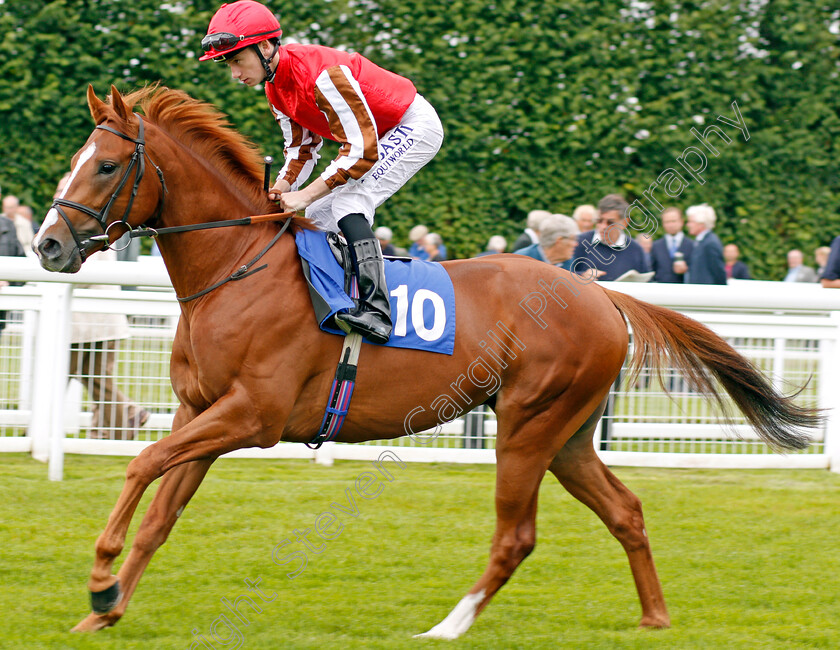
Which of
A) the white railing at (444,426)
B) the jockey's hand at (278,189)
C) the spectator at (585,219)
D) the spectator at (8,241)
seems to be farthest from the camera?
the spectator at (585,219)

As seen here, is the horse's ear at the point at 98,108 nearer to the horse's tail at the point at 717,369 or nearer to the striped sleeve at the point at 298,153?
the striped sleeve at the point at 298,153

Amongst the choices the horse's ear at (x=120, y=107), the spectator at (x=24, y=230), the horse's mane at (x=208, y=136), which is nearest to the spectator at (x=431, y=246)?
the spectator at (x=24, y=230)

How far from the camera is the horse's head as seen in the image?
314 cm

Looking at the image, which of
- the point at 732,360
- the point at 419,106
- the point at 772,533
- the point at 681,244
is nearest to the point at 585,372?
the point at 732,360

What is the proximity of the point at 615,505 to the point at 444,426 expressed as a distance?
80.3 inches

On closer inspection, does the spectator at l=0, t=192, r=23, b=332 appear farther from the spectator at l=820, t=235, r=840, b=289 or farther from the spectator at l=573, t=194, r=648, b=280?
the spectator at l=820, t=235, r=840, b=289

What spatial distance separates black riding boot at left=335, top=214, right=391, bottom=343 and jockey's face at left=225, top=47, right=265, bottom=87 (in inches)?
25.7

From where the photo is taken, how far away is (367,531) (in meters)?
4.67

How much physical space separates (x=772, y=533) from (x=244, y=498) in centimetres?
261

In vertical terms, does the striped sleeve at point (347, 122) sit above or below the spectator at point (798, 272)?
above

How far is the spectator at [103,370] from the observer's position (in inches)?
211

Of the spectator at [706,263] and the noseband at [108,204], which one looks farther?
the spectator at [706,263]

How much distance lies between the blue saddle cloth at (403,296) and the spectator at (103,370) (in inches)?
88.1

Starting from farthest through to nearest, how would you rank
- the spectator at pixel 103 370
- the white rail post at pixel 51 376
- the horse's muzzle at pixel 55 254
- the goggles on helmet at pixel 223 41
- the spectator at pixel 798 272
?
the spectator at pixel 798 272 < the spectator at pixel 103 370 < the white rail post at pixel 51 376 < the goggles on helmet at pixel 223 41 < the horse's muzzle at pixel 55 254
